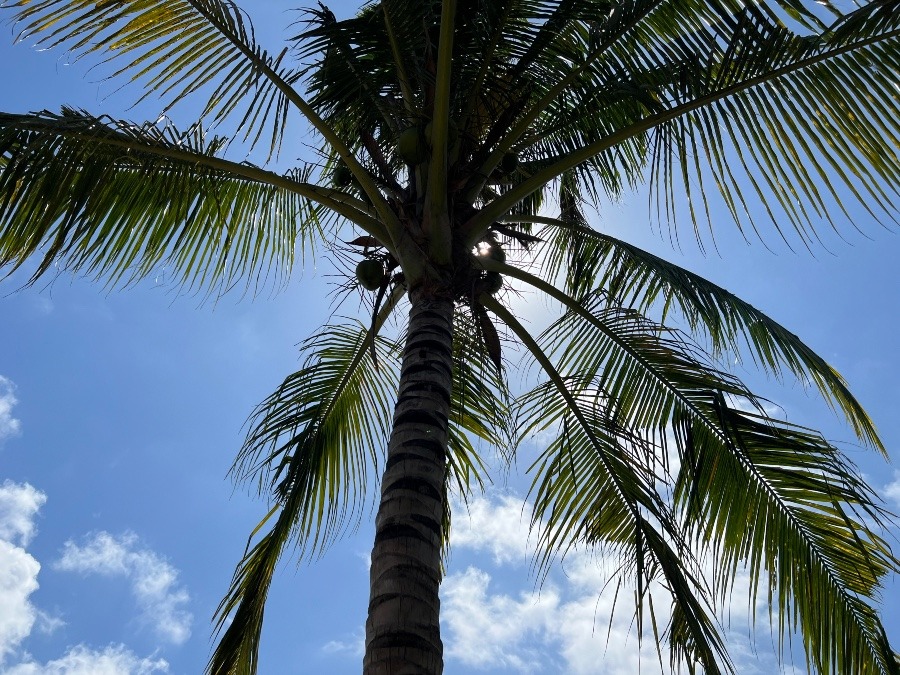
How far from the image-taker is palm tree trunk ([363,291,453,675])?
10.3 ft

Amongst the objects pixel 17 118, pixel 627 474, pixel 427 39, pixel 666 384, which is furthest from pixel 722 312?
pixel 17 118

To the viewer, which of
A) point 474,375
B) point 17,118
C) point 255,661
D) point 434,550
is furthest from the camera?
point 474,375

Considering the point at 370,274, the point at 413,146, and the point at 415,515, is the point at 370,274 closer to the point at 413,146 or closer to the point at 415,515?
the point at 413,146

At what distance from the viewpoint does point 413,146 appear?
15.3ft

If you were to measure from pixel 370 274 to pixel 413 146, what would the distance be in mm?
765

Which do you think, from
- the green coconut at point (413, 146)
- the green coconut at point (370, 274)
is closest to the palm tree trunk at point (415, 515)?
the green coconut at point (370, 274)

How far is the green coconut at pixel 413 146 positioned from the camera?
465 centimetres

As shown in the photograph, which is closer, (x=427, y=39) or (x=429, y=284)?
(x=429, y=284)

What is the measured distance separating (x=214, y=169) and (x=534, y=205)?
2933 mm

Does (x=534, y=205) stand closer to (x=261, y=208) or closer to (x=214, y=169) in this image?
(x=261, y=208)

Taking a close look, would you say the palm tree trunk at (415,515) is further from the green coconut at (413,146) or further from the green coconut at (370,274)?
the green coconut at (413,146)

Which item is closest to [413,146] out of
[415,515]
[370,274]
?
[370,274]

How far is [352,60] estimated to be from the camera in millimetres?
5352

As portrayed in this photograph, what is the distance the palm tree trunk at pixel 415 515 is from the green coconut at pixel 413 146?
2.35ft
